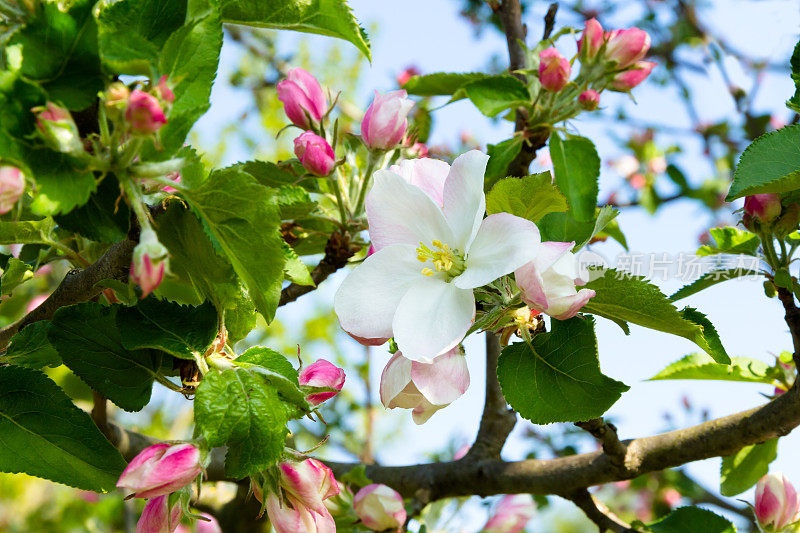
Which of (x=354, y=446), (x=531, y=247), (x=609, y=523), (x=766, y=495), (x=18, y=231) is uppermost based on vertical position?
(x=531, y=247)

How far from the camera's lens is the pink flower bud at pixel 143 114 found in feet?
1.89

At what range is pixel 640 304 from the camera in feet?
2.54

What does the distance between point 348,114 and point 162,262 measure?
2.05m

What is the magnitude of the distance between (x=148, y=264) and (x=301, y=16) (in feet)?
1.31

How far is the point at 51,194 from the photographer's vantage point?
2.04 feet

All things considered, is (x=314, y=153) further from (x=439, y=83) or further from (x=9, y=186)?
(x=9, y=186)

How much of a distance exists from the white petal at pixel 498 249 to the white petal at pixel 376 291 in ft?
0.23

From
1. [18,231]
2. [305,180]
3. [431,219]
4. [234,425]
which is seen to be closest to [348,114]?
[305,180]

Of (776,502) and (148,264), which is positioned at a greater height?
(148,264)

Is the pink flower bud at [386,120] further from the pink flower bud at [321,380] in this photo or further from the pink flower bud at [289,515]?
the pink flower bud at [289,515]

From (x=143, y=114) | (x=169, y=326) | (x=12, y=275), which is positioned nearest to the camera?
(x=143, y=114)

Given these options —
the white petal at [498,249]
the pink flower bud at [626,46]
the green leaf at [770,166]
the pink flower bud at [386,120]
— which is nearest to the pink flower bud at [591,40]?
the pink flower bud at [626,46]

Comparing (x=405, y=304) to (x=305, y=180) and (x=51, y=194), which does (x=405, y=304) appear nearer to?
(x=51, y=194)

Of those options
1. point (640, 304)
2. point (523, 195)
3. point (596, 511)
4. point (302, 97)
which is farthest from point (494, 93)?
point (596, 511)
